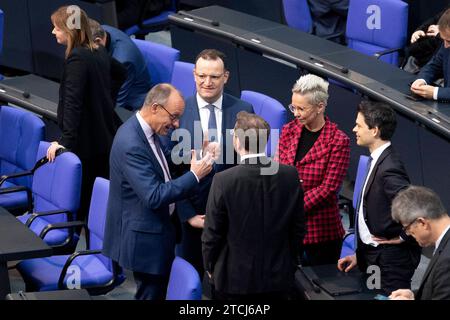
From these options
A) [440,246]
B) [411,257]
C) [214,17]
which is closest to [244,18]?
[214,17]

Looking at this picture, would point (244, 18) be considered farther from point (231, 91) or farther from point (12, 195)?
point (12, 195)

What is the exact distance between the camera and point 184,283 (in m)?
4.43

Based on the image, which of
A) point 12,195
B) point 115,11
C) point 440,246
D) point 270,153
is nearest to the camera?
point 440,246

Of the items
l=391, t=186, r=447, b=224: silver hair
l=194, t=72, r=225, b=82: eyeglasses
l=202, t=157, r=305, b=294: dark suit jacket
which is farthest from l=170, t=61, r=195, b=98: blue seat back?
l=391, t=186, r=447, b=224: silver hair

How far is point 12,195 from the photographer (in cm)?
658

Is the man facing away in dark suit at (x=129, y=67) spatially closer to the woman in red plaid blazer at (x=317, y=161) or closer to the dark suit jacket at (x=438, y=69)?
the dark suit jacket at (x=438, y=69)

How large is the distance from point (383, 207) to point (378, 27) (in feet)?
10.2

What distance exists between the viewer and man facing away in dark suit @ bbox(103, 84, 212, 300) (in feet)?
16.1

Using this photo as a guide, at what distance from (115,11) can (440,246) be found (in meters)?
4.94

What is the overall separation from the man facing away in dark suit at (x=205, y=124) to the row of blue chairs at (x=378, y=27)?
2303 millimetres

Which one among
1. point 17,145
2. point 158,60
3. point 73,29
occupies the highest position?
point 73,29

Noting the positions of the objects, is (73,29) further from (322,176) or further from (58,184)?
(322,176)

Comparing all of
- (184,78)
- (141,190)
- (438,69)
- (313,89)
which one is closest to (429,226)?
(313,89)
